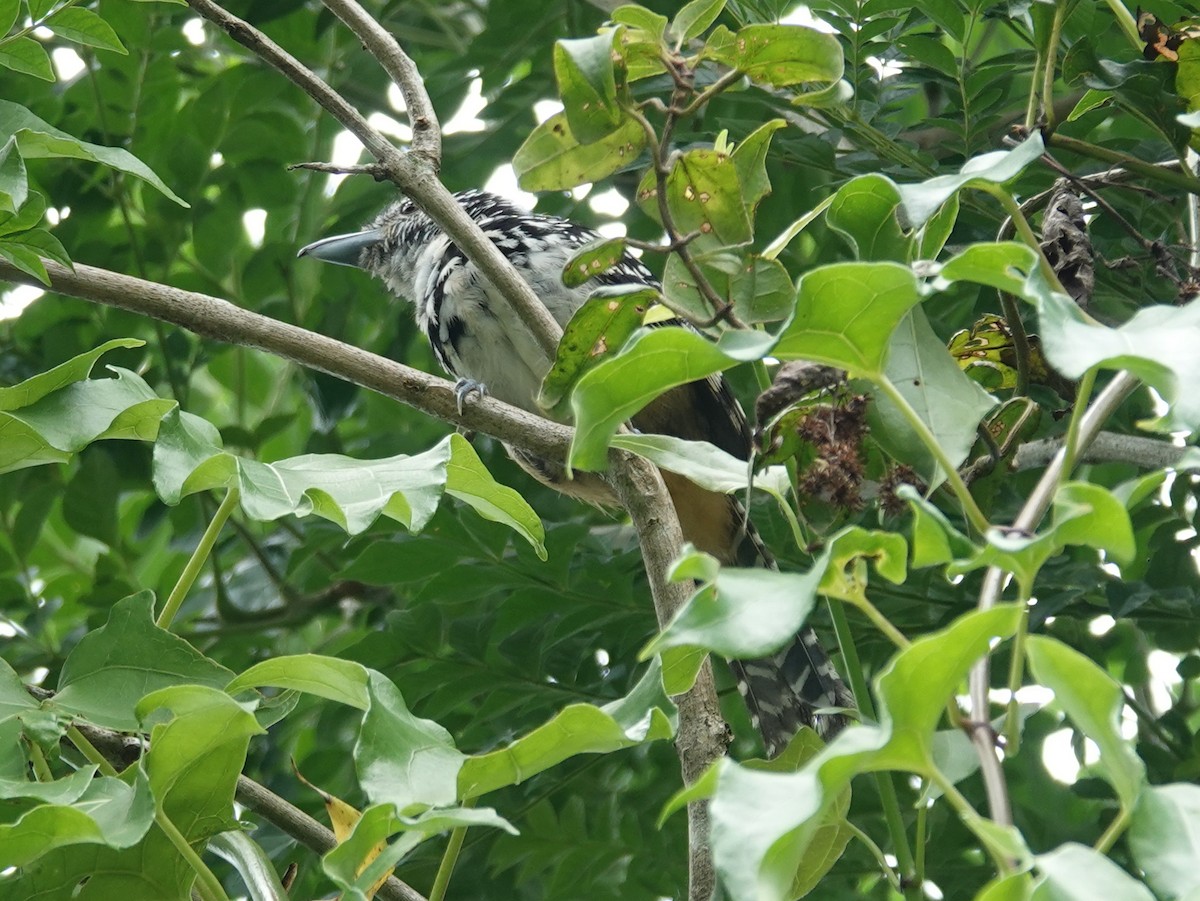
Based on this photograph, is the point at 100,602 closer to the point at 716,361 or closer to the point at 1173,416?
the point at 716,361

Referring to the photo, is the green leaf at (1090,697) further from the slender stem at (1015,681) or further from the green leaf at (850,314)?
the green leaf at (850,314)

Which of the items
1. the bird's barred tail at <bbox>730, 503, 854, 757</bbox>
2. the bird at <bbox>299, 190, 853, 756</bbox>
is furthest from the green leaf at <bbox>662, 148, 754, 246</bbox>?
the bird at <bbox>299, 190, 853, 756</bbox>

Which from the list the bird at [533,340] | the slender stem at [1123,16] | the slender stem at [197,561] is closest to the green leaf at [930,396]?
the slender stem at [1123,16]

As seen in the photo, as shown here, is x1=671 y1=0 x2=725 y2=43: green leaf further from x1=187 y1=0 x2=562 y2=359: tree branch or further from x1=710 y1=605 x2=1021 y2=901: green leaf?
x1=710 y1=605 x2=1021 y2=901: green leaf

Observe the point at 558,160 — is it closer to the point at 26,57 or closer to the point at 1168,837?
the point at 26,57

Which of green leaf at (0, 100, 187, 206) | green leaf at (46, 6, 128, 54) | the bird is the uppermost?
green leaf at (46, 6, 128, 54)

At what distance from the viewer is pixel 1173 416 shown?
0.83 meters

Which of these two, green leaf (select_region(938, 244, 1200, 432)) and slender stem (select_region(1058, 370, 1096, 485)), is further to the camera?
slender stem (select_region(1058, 370, 1096, 485))

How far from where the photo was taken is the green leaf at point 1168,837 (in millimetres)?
753

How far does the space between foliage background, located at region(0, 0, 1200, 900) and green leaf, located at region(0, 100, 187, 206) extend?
103cm

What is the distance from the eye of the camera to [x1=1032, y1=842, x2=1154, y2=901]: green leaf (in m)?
0.70

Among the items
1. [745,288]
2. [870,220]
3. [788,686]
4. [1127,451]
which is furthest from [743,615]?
[788,686]

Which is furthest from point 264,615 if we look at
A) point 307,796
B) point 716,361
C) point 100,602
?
point 716,361

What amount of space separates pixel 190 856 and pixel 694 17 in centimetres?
93
